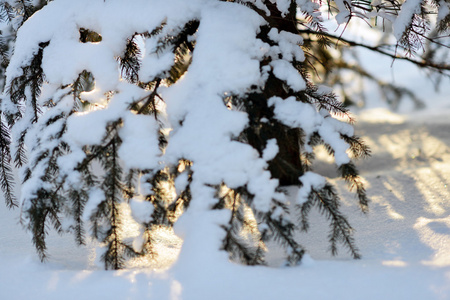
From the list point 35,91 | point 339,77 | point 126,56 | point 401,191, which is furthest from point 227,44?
point 339,77

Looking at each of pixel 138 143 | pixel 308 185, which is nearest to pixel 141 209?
pixel 138 143

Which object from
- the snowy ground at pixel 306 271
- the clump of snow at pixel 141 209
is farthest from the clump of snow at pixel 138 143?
the snowy ground at pixel 306 271

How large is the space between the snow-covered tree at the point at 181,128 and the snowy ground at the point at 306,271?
89 millimetres

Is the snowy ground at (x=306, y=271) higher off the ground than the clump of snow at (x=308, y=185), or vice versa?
the clump of snow at (x=308, y=185)

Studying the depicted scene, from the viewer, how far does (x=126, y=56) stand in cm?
173

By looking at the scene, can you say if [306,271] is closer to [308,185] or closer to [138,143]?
[308,185]

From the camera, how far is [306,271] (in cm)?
141

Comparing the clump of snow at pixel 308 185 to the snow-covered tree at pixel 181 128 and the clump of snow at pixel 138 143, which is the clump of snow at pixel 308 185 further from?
the clump of snow at pixel 138 143

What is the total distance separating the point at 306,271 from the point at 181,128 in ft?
2.23

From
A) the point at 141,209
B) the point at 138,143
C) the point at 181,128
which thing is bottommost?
the point at 141,209

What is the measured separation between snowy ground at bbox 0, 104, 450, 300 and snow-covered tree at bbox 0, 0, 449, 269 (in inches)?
3.5

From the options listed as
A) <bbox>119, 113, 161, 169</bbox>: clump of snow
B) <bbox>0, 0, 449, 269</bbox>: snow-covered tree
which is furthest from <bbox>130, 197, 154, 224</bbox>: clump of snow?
<bbox>119, 113, 161, 169</bbox>: clump of snow

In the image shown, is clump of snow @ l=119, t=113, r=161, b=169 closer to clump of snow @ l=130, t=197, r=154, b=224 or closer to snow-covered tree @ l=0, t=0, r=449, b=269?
snow-covered tree @ l=0, t=0, r=449, b=269

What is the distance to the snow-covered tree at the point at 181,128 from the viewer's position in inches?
55.9
